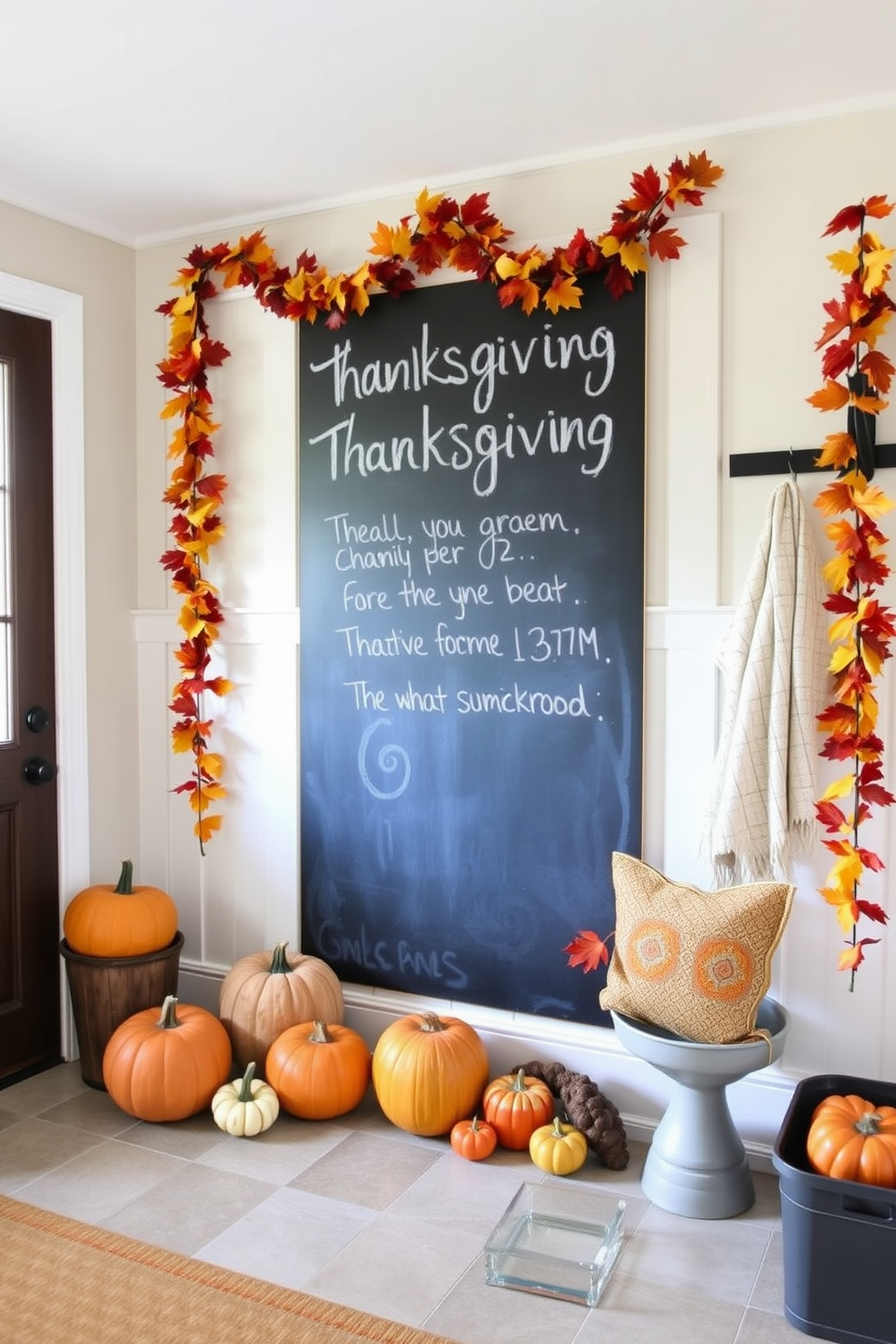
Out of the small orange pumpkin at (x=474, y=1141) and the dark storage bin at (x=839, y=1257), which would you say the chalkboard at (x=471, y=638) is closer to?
the small orange pumpkin at (x=474, y=1141)

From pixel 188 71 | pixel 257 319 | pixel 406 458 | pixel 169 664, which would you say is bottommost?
pixel 169 664

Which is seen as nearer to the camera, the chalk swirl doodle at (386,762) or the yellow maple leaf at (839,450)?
the yellow maple leaf at (839,450)

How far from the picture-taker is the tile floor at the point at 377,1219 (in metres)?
2.21

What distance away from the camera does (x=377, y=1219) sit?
100 inches

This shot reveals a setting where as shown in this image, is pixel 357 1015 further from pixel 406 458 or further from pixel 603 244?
pixel 603 244

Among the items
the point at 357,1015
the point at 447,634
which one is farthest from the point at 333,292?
the point at 357,1015

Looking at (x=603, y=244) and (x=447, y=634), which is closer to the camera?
(x=603, y=244)

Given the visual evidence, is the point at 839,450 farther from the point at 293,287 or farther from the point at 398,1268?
Answer: the point at 398,1268

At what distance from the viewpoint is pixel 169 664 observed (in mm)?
3598

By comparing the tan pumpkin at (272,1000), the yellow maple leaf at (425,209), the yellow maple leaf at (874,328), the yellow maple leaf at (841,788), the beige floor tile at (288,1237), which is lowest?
the beige floor tile at (288,1237)

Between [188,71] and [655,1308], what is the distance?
8.99 ft

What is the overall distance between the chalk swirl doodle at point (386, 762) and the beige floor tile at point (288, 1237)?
1.05 m

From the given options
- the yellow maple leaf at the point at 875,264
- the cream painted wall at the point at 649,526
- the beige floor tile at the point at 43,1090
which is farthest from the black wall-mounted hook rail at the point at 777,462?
Result: the beige floor tile at the point at 43,1090

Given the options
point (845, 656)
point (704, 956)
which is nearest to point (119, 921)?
point (704, 956)
